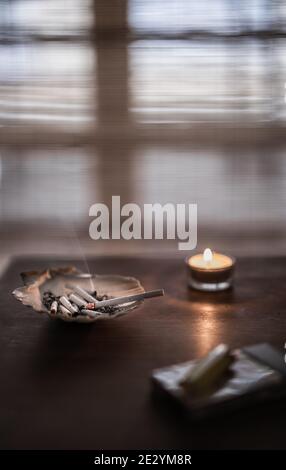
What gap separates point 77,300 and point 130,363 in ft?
0.74

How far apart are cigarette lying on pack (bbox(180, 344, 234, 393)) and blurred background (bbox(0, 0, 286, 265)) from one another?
1131 mm

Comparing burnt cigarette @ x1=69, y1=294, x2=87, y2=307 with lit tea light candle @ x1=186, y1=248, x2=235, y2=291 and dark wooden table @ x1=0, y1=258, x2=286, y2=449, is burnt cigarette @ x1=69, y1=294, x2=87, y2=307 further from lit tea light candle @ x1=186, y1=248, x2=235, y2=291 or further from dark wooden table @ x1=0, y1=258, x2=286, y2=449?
lit tea light candle @ x1=186, y1=248, x2=235, y2=291

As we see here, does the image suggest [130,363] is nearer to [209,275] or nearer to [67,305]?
[67,305]

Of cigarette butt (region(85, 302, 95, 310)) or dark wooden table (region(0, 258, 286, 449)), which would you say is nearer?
dark wooden table (region(0, 258, 286, 449))

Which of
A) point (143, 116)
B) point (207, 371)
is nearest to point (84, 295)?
point (207, 371)

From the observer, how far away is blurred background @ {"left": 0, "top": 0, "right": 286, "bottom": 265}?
188cm

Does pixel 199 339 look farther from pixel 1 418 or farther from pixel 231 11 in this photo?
pixel 231 11

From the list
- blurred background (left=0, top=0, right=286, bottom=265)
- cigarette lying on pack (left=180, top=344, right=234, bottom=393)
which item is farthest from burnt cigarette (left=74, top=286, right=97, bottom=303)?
blurred background (left=0, top=0, right=286, bottom=265)

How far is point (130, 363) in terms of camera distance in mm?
889

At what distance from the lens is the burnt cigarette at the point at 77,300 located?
3.49 ft

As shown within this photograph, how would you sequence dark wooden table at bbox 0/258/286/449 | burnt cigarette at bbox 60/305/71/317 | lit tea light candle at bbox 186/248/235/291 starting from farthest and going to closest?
lit tea light candle at bbox 186/248/235/291
burnt cigarette at bbox 60/305/71/317
dark wooden table at bbox 0/258/286/449

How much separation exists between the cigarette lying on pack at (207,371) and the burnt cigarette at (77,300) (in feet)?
1.04
